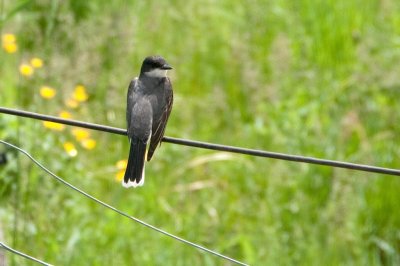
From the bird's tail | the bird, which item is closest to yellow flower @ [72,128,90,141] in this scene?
the bird

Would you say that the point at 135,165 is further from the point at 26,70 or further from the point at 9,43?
the point at 9,43

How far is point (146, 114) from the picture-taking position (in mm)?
4738

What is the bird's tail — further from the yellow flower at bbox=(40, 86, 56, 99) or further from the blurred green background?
the yellow flower at bbox=(40, 86, 56, 99)

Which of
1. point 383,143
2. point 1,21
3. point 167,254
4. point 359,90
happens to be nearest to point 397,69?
point 359,90

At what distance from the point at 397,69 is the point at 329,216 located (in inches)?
71.2

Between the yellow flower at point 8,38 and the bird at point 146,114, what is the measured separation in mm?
2069

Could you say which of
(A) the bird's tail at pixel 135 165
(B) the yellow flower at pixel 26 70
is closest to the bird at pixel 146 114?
(A) the bird's tail at pixel 135 165

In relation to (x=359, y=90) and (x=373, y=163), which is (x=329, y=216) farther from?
(x=359, y=90)

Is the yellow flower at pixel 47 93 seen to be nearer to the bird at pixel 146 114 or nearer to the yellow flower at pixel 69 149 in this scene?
the yellow flower at pixel 69 149

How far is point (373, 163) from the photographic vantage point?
20.0 feet

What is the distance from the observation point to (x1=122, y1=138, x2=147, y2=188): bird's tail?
452 cm

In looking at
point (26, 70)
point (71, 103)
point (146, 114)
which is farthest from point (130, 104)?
point (71, 103)

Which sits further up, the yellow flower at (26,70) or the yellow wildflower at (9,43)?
the yellow wildflower at (9,43)

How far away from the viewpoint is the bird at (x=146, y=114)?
180 inches
